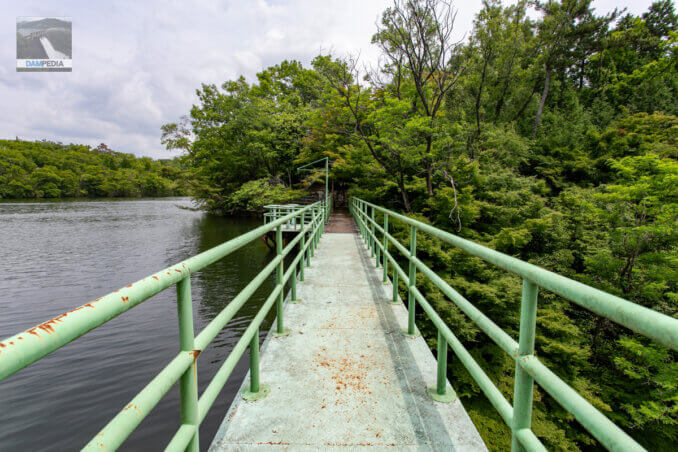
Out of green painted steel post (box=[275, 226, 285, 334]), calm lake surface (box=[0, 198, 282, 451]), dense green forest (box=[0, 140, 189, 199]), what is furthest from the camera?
dense green forest (box=[0, 140, 189, 199])

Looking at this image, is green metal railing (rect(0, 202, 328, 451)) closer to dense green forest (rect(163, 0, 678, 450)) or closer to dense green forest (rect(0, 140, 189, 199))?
dense green forest (rect(163, 0, 678, 450))

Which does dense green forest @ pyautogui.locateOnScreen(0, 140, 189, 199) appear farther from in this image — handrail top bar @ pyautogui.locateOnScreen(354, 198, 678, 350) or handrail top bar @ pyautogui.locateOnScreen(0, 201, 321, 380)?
handrail top bar @ pyautogui.locateOnScreen(354, 198, 678, 350)

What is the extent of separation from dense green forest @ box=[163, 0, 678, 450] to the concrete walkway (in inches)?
168

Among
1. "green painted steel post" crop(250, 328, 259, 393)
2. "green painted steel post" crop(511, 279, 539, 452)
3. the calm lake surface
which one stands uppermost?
"green painted steel post" crop(511, 279, 539, 452)

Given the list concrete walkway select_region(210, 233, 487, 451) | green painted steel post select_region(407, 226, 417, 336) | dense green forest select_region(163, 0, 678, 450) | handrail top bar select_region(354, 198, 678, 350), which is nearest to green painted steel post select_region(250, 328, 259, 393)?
concrete walkway select_region(210, 233, 487, 451)

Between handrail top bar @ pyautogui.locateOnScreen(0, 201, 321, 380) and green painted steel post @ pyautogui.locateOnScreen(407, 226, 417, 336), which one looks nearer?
handrail top bar @ pyautogui.locateOnScreen(0, 201, 321, 380)

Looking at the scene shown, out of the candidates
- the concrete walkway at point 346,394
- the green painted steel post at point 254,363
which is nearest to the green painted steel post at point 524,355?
the concrete walkway at point 346,394

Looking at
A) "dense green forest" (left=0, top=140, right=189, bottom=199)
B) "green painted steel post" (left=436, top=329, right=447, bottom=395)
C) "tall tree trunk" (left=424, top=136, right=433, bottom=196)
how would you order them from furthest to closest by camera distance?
"dense green forest" (left=0, top=140, right=189, bottom=199) → "tall tree trunk" (left=424, top=136, right=433, bottom=196) → "green painted steel post" (left=436, top=329, right=447, bottom=395)

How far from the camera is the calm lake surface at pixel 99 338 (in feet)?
17.7

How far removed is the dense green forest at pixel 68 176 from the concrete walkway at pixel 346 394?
5834cm

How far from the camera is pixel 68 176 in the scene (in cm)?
6962

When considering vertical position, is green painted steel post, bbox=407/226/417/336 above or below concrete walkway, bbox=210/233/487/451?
above

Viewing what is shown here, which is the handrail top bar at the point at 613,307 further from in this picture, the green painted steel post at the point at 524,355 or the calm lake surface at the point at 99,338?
the calm lake surface at the point at 99,338

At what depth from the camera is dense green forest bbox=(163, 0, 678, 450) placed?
22.3 ft
